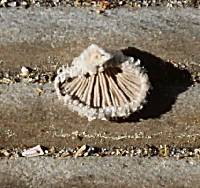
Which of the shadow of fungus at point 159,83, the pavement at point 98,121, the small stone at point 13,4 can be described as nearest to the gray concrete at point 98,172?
the pavement at point 98,121

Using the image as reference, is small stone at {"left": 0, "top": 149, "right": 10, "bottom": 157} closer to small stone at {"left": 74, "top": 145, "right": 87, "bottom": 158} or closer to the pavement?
the pavement

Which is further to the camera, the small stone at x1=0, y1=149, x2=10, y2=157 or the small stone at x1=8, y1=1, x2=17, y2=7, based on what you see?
the small stone at x1=0, y1=149, x2=10, y2=157

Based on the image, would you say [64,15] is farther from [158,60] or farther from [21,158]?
[21,158]

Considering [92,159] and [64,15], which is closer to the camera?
[64,15]

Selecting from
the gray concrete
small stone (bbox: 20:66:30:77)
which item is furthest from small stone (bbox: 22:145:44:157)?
small stone (bbox: 20:66:30:77)

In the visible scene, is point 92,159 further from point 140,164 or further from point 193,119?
point 193,119

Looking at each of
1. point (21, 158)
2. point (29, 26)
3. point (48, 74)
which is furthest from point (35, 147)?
point (29, 26)

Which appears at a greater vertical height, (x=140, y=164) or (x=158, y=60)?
(x=158, y=60)

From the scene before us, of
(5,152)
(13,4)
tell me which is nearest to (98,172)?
(5,152)

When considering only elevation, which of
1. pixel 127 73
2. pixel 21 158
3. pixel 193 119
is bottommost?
pixel 21 158

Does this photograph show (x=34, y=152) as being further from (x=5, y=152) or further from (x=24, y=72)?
(x=24, y=72)
